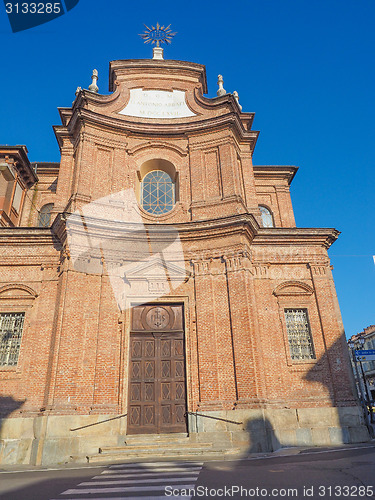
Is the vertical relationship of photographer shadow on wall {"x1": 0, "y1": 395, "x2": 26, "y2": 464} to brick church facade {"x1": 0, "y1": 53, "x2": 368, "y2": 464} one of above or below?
below

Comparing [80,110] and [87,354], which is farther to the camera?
[80,110]

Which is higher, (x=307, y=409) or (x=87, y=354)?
(x=87, y=354)

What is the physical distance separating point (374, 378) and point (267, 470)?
55.3 metres

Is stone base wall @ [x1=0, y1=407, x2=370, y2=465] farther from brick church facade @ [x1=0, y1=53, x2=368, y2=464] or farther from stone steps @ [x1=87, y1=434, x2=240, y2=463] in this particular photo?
stone steps @ [x1=87, y1=434, x2=240, y2=463]

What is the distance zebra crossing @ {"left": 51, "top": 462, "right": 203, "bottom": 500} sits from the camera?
5824 millimetres

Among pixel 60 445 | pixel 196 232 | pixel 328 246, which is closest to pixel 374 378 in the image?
pixel 328 246

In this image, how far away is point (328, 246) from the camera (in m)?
15.9

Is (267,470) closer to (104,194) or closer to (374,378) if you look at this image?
(104,194)

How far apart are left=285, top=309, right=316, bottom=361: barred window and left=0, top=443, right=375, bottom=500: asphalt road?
14.0ft

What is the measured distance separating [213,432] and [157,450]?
192cm

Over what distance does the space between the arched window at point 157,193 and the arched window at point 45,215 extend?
4.96 m

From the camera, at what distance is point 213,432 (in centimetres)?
1173

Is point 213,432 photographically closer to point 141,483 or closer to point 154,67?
point 141,483

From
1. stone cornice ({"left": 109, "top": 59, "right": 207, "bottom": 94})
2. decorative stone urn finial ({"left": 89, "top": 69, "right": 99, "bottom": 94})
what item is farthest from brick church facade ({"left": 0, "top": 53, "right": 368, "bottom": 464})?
stone cornice ({"left": 109, "top": 59, "right": 207, "bottom": 94})
